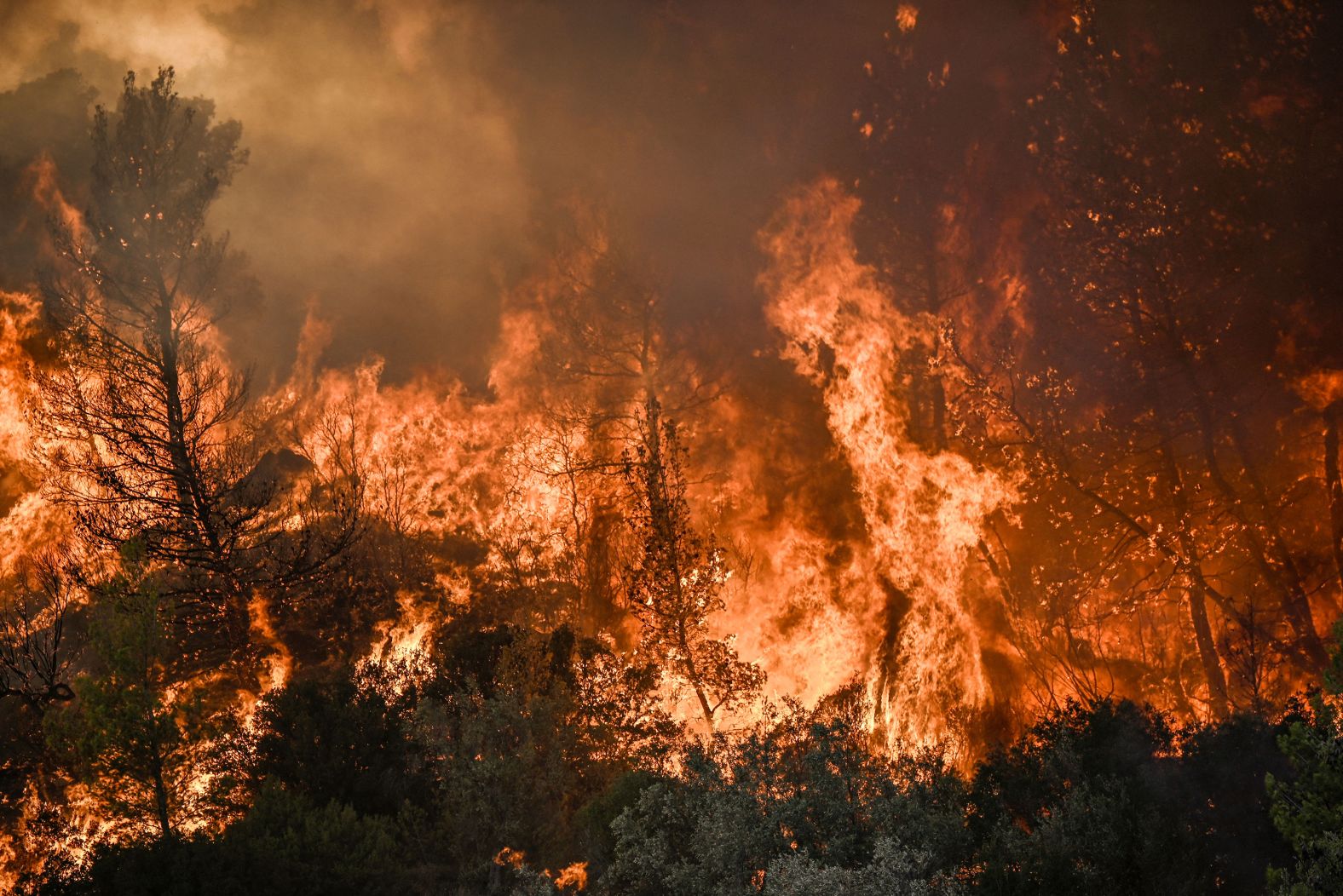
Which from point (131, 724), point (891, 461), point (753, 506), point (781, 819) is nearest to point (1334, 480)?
point (891, 461)

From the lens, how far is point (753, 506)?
23359mm

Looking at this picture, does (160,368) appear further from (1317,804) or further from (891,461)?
(1317,804)

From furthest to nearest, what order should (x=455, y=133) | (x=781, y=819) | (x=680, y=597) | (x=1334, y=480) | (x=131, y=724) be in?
(x=455, y=133), (x=680, y=597), (x=1334, y=480), (x=131, y=724), (x=781, y=819)

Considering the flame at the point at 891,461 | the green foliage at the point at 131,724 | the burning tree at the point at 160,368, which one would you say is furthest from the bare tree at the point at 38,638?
the flame at the point at 891,461

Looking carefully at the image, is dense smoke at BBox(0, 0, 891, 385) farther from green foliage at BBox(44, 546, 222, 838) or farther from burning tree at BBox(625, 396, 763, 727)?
green foliage at BBox(44, 546, 222, 838)

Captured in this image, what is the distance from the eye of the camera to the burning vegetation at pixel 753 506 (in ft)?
43.9

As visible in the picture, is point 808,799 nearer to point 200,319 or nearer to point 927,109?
point 927,109

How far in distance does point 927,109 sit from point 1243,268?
25.6 ft

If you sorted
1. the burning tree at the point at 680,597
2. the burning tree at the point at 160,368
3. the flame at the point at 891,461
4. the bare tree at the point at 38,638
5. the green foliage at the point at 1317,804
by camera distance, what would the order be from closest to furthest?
the green foliage at the point at 1317,804, the flame at the point at 891,461, the burning tree at the point at 680,597, the bare tree at the point at 38,638, the burning tree at the point at 160,368

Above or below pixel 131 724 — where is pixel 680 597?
above

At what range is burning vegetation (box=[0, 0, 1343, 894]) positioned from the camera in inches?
526

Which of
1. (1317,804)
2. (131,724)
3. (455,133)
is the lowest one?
(1317,804)

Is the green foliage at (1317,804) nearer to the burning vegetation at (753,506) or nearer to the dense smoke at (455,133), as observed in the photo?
the burning vegetation at (753,506)

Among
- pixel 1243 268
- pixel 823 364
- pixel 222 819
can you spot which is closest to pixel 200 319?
pixel 222 819
